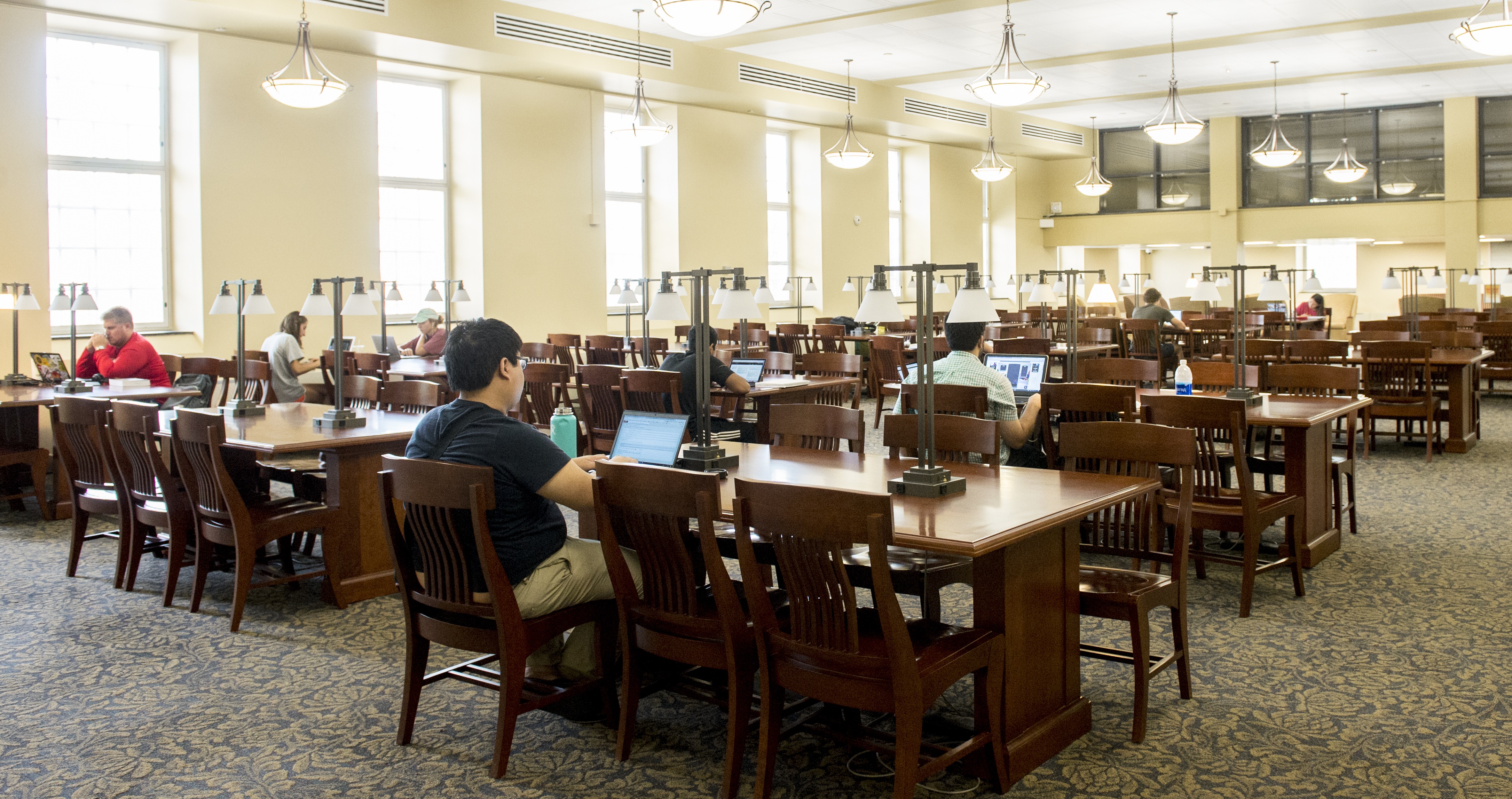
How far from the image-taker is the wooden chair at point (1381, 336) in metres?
8.59

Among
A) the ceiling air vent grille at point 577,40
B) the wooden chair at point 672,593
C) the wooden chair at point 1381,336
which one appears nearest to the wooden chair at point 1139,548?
the wooden chair at point 672,593

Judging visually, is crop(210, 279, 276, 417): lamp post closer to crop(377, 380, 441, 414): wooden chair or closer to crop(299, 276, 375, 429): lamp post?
crop(299, 276, 375, 429): lamp post

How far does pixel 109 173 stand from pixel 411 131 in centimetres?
252

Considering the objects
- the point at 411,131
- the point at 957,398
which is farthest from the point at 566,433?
the point at 411,131

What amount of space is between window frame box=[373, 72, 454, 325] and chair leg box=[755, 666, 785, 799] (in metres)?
8.14

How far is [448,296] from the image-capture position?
8.94 metres

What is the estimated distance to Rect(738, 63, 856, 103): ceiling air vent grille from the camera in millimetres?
11508

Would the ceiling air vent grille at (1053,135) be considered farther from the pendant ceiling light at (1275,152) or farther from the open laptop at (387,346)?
the open laptop at (387,346)

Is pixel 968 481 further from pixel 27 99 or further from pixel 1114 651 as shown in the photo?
pixel 27 99

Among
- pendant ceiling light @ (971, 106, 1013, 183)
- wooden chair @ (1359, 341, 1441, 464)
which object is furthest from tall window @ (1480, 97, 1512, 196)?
wooden chair @ (1359, 341, 1441, 464)

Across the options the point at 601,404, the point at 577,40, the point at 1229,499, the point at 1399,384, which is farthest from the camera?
the point at 577,40

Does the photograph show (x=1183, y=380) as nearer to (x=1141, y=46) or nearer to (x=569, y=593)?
(x=569, y=593)

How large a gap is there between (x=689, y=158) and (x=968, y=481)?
368 inches

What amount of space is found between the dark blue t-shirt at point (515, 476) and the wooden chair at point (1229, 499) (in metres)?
2.08
